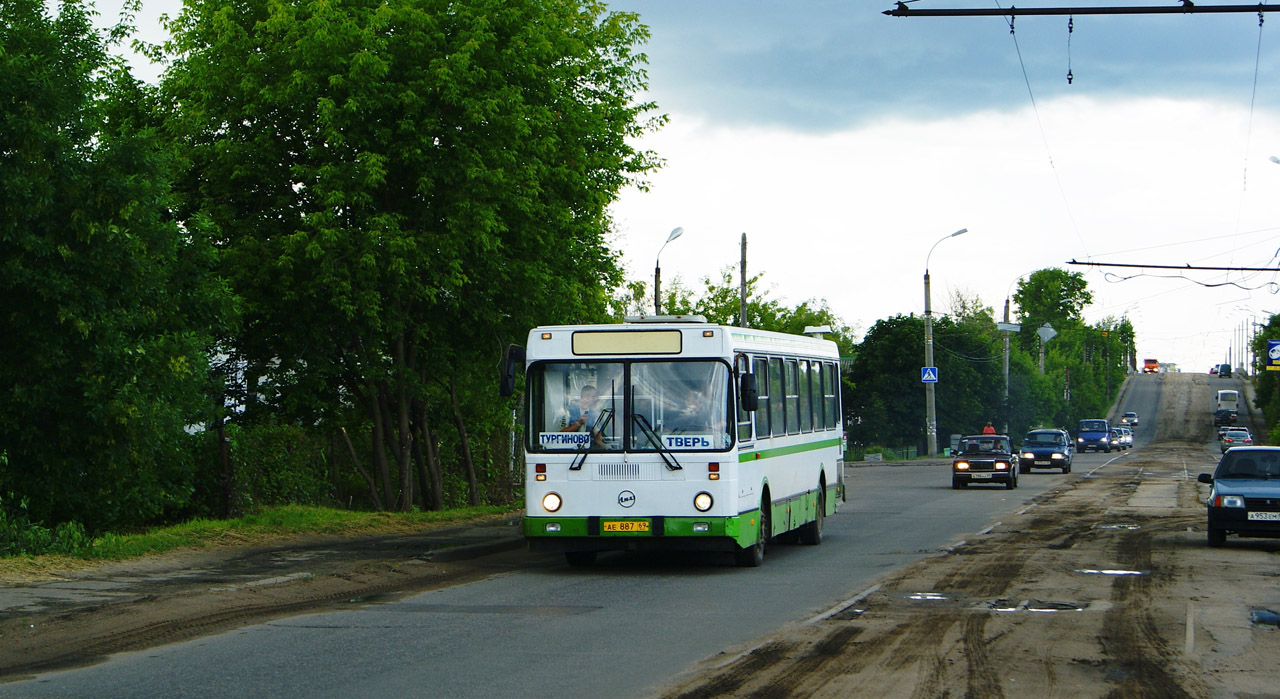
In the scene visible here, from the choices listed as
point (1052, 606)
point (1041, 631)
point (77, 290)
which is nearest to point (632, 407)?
point (1052, 606)

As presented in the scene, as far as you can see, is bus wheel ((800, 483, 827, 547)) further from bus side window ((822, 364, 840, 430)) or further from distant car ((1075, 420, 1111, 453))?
Result: distant car ((1075, 420, 1111, 453))

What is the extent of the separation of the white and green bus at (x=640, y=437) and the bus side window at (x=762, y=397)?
34 cm

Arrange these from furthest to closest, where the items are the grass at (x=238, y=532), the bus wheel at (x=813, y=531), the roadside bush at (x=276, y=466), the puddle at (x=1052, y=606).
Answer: the roadside bush at (x=276, y=466)
the bus wheel at (x=813, y=531)
the grass at (x=238, y=532)
the puddle at (x=1052, y=606)

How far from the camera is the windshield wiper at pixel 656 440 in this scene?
15.1 metres

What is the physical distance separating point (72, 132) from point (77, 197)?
1025 mm

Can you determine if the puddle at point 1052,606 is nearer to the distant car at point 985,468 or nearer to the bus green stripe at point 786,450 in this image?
the bus green stripe at point 786,450

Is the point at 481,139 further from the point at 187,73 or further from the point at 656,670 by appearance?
the point at 656,670

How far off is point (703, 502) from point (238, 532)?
266 inches

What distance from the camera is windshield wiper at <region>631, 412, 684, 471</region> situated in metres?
15.1

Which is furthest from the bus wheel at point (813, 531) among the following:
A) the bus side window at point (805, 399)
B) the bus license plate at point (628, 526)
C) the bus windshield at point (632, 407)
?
the bus license plate at point (628, 526)

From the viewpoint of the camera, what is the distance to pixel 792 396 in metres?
18.4

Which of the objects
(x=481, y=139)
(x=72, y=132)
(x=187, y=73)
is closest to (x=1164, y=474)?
(x=481, y=139)

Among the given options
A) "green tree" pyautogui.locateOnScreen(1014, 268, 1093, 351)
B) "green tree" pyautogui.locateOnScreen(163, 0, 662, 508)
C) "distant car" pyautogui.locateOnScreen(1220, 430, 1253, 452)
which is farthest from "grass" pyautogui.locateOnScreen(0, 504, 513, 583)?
"green tree" pyautogui.locateOnScreen(1014, 268, 1093, 351)

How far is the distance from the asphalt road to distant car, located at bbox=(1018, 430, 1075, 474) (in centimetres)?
3378
